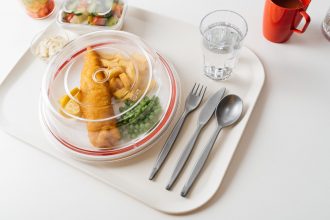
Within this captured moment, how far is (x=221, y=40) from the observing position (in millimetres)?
929

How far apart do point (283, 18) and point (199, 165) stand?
43 centimetres

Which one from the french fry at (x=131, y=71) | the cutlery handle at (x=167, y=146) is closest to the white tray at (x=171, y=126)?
the cutlery handle at (x=167, y=146)

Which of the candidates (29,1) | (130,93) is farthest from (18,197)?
(29,1)

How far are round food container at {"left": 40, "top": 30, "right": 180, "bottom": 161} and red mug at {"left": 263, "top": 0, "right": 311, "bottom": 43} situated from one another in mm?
282

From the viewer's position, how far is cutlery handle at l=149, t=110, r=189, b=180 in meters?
0.78

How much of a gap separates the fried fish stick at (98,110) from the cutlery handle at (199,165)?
193 millimetres

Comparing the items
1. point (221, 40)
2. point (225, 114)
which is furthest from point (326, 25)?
point (225, 114)

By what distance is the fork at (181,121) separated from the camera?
0.79m

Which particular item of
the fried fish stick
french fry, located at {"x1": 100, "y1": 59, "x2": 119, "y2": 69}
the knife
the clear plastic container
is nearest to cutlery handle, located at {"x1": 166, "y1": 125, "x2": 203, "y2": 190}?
the knife

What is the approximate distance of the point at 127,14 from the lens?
1.05 m

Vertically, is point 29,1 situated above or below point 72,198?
above

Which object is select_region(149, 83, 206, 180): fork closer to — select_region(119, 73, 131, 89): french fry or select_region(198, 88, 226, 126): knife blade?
select_region(198, 88, 226, 126): knife blade

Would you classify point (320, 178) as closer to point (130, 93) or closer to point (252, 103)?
point (252, 103)

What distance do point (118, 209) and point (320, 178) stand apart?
17.3 inches
